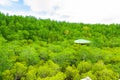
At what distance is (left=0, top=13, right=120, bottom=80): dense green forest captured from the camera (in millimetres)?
24327

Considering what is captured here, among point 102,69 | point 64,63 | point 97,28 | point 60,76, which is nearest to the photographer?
point 60,76

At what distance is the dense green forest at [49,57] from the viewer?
24.3m

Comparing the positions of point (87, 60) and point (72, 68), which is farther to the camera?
point (87, 60)

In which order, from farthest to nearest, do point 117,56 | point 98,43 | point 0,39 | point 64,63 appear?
point 98,43
point 0,39
point 117,56
point 64,63

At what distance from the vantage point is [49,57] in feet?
90.7

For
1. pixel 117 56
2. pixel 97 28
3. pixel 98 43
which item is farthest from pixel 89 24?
pixel 117 56

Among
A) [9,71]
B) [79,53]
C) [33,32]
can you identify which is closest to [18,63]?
[9,71]

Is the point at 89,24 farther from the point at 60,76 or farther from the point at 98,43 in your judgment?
the point at 60,76

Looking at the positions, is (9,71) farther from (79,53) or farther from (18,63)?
(79,53)

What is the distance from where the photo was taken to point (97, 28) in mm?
42906

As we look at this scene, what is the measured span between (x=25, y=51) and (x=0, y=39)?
16.0 ft

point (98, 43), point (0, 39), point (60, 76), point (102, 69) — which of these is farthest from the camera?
point (98, 43)

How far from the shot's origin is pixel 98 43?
118 feet

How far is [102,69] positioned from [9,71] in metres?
6.66
